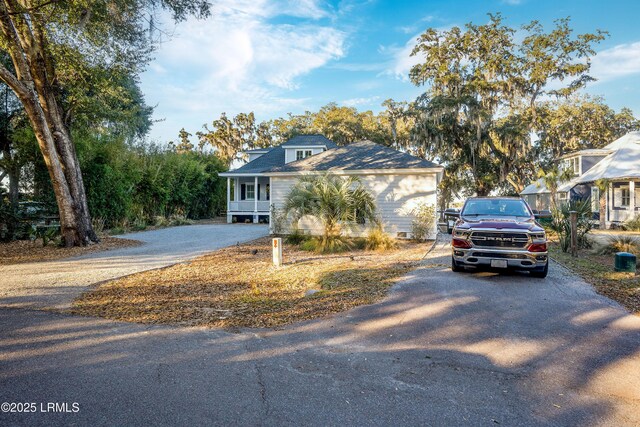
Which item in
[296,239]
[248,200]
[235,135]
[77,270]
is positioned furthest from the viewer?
[235,135]

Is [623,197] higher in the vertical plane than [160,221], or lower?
higher

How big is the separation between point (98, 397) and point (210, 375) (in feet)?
2.96

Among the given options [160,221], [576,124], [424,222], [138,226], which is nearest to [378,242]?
[424,222]

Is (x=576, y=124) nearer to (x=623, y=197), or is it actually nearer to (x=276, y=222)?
(x=623, y=197)

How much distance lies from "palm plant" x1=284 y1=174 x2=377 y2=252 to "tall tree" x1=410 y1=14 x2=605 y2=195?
18356mm

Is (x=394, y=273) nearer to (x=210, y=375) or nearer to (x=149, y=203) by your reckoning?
(x=210, y=375)

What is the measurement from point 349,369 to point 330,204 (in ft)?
26.5

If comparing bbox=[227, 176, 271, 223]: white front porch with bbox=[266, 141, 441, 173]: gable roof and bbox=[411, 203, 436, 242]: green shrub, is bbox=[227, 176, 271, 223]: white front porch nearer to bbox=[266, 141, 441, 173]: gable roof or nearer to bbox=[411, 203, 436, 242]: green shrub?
bbox=[266, 141, 441, 173]: gable roof

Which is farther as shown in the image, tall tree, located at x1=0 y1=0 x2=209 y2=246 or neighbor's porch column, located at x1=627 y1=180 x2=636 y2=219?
neighbor's porch column, located at x1=627 y1=180 x2=636 y2=219

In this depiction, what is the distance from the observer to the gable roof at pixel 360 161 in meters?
15.5

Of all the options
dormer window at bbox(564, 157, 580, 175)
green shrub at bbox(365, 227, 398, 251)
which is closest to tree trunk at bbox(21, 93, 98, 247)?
green shrub at bbox(365, 227, 398, 251)

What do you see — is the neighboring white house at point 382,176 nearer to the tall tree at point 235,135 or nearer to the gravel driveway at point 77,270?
the gravel driveway at point 77,270

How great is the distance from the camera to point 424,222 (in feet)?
48.3

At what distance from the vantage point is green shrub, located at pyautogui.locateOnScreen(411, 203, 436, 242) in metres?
14.6
